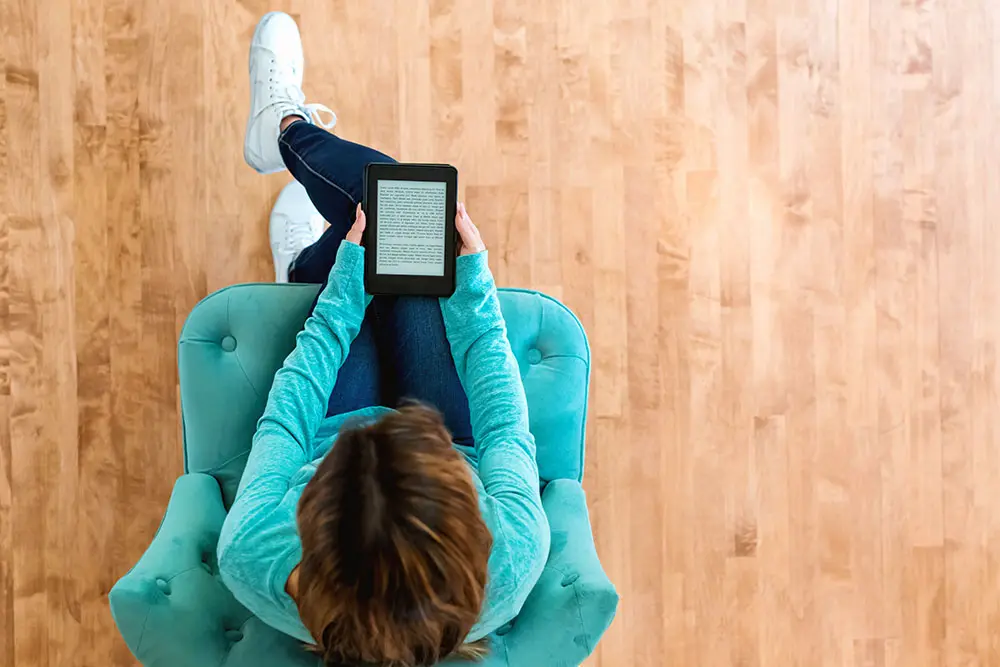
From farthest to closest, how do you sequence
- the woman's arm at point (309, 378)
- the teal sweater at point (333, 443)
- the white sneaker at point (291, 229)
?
the white sneaker at point (291, 229)
the woman's arm at point (309, 378)
the teal sweater at point (333, 443)

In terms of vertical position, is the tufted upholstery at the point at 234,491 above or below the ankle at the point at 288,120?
below

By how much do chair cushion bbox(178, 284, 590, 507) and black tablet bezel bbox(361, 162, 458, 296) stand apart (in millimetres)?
108

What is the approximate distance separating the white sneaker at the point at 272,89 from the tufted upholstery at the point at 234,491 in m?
0.40

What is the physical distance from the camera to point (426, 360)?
1.02 m

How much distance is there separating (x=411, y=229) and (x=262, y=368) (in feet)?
0.90

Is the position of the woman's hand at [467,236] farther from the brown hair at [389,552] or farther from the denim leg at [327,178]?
the brown hair at [389,552]

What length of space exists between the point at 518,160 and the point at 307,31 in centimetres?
48

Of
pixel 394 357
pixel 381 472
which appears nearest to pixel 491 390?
pixel 394 357

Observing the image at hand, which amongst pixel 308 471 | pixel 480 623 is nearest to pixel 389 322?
pixel 308 471

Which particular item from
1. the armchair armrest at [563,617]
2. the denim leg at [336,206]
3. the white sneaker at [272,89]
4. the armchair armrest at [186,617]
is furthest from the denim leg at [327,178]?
the armchair armrest at [563,617]

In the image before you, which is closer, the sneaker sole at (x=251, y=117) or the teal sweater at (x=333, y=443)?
the teal sweater at (x=333, y=443)

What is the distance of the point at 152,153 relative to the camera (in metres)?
1.49

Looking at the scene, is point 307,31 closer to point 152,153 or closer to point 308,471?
point 152,153

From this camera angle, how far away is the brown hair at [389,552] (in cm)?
68
